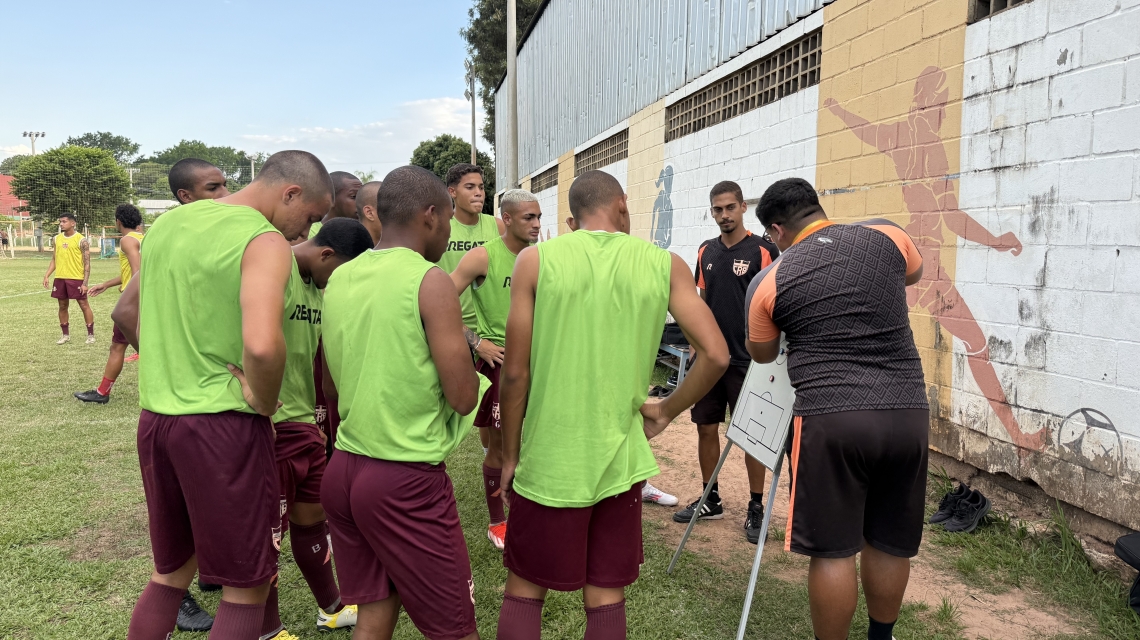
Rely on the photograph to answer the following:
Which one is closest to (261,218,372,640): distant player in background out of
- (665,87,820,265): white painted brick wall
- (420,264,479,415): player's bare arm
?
(420,264,479,415): player's bare arm

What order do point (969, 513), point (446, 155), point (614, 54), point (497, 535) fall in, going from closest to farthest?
point (497, 535)
point (969, 513)
point (614, 54)
point (446, 155)

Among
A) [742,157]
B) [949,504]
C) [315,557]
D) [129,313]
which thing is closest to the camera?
[129,313]

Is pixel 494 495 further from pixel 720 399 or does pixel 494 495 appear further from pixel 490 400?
pixel 720 399

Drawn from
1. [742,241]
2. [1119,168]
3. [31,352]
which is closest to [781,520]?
[742,241]

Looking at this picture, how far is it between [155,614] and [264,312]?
1.15m

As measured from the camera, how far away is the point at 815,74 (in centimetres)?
612

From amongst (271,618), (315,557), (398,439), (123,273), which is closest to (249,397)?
(398,439)

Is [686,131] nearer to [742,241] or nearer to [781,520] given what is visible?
[742,241]

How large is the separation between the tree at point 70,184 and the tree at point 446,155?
18659 millimetres

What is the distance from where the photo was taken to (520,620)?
2359 mm

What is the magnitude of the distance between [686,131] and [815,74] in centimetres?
315

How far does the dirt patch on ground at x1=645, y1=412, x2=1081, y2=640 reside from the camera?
328 centimetres

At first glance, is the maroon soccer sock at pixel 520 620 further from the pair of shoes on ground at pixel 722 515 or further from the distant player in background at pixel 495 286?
the pair of shoes on ground at pixel 722 515

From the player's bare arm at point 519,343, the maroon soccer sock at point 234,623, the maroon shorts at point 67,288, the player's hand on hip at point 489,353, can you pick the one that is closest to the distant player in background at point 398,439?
the player's bare arm at point 519,343
